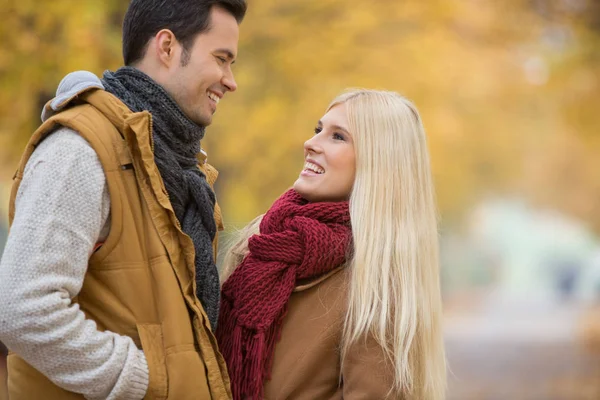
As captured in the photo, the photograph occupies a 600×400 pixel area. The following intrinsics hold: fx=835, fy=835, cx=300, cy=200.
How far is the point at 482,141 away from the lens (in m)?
8.62

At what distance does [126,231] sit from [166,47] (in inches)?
26.1

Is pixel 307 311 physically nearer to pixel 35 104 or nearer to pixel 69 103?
pixel 69 103

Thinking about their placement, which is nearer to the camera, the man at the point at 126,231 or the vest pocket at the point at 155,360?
the man at the point at 126,231

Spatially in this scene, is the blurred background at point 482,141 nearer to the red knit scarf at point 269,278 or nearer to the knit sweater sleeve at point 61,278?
the red knit scarf at point 269,278

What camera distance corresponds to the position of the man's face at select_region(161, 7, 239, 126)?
8.90ft

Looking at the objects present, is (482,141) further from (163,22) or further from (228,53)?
(163,22)

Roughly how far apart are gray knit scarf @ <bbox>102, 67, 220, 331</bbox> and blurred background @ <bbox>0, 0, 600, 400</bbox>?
3504mm

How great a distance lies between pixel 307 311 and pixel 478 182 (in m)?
6.25

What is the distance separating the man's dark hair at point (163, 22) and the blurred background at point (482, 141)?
11.0 feet

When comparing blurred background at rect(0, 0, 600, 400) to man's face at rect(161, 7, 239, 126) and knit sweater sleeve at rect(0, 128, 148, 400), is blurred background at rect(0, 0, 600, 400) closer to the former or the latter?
man's face at rect(161, 7, 239, 126)

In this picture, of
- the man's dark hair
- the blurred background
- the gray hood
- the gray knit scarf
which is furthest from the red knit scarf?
the blurred background

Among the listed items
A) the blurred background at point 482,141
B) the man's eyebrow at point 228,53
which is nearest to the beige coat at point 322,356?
the man's eyebrow at point 228,53

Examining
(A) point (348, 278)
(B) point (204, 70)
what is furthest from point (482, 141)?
(B) point (204, 70)

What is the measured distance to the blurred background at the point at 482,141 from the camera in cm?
757
